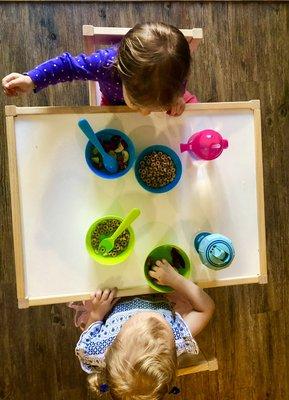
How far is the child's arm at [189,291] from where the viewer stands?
93cm

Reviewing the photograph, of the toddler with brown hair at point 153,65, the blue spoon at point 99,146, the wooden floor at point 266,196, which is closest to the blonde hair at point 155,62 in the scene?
the toddler with brown hair at point 153,65

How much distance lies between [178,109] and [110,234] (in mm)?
288

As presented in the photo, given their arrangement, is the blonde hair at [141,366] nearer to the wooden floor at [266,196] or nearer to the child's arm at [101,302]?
the child's arm at [101,302]

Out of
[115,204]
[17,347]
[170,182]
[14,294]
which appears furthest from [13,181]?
[17,347]

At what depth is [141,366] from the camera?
2.61 ft

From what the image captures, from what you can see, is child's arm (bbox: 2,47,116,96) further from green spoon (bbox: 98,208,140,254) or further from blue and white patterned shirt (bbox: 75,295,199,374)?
blue and white patterned shirt (bbox: 75,295,199,374)

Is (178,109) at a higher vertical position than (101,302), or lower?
higher

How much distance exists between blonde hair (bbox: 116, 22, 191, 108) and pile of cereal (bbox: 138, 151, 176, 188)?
14cm

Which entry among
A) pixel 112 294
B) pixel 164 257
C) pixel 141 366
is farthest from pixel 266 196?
pixel 141 366

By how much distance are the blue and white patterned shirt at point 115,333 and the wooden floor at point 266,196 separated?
0.45 m

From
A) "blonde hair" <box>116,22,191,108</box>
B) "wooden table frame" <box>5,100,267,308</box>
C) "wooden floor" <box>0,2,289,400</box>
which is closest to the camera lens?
"blonde hair" <box>116,22,191,108</box>

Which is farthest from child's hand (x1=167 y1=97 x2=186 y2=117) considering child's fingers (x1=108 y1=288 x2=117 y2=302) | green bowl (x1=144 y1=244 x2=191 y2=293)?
child's fingers (x1=108 y1=288 x2=117 y2=302)

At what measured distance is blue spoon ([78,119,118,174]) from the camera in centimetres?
85

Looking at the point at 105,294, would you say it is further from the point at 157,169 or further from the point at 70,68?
the point at 70,68
